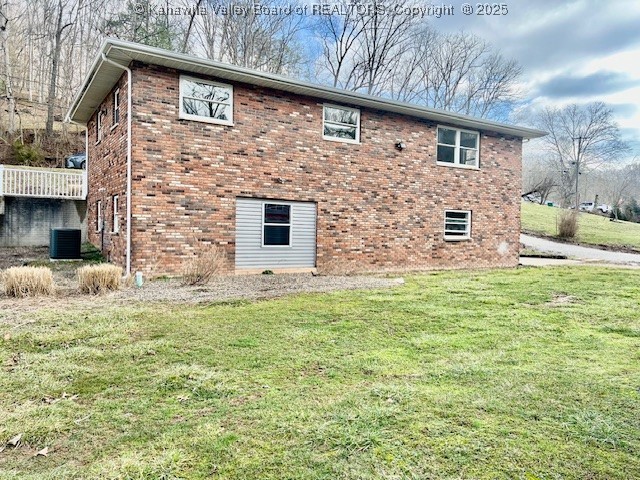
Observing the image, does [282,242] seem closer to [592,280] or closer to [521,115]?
[592,280]

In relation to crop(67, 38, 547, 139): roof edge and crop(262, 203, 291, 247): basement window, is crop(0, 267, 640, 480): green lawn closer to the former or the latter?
crop(262, 203, 291, 247): basement window

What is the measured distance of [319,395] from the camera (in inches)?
129

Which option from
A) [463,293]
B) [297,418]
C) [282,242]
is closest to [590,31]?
[463,293]

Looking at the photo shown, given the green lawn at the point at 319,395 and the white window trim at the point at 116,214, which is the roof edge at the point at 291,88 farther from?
the green lawn at the point at 319,395

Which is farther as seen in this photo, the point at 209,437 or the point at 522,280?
the point at 522,280

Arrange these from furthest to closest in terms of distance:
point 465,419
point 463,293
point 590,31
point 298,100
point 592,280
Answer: point 590,31
point 298,100
point 592,280
point 463,293
point 465,419

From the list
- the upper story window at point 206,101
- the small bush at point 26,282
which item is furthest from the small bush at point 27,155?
the small bush at point 26,282

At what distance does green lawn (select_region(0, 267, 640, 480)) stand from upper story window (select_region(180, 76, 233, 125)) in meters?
5.62

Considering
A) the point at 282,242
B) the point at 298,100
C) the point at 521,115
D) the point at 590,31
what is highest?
the point at 521,115

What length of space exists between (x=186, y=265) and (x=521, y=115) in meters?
37.0

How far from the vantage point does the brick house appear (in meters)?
9.38

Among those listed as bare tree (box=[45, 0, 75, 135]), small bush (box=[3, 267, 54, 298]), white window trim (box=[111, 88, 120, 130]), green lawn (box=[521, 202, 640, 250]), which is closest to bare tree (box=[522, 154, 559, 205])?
green lawn (box=[521, 202, 640, 250])

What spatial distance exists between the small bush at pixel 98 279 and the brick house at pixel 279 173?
1425 mm

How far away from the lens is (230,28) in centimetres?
2403
